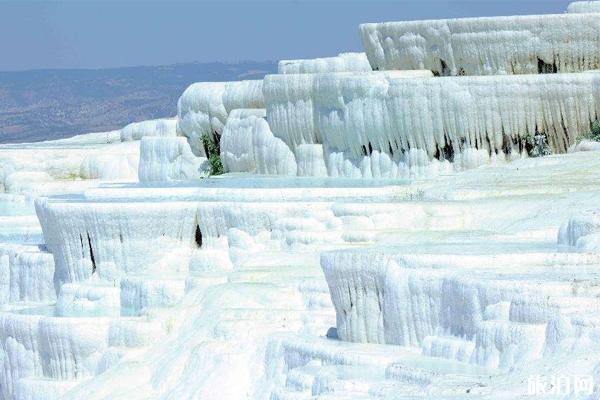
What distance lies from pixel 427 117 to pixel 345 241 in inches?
273

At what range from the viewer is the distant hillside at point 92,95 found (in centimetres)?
14362

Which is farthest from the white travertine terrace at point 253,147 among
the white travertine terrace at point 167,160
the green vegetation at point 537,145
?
the green vegetation at point 537,145

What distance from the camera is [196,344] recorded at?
2234cm

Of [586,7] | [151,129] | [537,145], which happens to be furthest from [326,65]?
[537,145]

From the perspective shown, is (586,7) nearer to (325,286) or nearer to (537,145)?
(537,145)

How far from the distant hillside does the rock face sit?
315 feet

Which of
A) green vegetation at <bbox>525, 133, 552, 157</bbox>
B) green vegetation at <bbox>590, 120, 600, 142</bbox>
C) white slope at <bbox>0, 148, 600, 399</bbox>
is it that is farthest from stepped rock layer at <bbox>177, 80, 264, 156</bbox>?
green vegetation at <bbox>590, 120, 600, 142</bbox>

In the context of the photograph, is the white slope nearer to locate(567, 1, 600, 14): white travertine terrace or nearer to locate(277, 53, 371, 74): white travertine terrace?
locate(567, 1, 600, 14): white travertine terrace

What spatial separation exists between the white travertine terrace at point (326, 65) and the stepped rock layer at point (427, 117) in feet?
14.8

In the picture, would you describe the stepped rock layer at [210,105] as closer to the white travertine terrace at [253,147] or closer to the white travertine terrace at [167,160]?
the white travertine terrace at [167,160]

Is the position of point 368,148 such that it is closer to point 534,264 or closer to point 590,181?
point 590,181

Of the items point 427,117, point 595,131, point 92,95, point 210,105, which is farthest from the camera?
point 92,95

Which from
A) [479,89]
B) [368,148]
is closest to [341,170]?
[368,148]

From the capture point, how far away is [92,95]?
172 m
